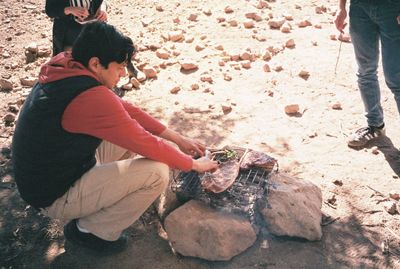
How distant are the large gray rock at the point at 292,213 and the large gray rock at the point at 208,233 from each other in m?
0.20

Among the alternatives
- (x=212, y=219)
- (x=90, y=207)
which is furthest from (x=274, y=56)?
(x=90, y=207)

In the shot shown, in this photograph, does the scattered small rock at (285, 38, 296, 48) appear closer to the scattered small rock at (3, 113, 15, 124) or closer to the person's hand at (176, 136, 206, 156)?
the person's hand at (176, 136, 206, 156)

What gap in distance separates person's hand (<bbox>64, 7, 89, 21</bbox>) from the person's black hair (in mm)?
1787

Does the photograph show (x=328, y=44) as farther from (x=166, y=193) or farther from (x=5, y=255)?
(x=5, y=255)

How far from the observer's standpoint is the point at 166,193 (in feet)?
11.4

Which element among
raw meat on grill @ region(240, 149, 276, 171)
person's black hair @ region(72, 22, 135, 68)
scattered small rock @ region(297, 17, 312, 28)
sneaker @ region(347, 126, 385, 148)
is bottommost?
sneaker @ region(347, 126, 385, 148)

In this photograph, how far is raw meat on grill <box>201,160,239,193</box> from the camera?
3.08 metres

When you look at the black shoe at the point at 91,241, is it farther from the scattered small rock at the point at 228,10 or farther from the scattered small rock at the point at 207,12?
the scattered small rock at the point at 228,10

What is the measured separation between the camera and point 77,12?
4219 mm

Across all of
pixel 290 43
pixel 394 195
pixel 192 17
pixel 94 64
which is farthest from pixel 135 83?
pixel 394 195

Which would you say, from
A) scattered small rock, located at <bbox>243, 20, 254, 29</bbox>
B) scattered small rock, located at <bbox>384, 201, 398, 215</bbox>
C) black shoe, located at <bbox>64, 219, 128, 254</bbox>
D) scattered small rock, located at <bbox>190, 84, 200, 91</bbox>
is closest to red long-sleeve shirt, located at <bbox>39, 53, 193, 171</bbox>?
black shoe, located at <bbox>64, 219, 128, 254</bbox>

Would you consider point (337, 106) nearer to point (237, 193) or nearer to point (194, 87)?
point (194, 87)

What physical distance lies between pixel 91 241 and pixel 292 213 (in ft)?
5.00

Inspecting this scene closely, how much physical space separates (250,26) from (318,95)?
2.05 metres
